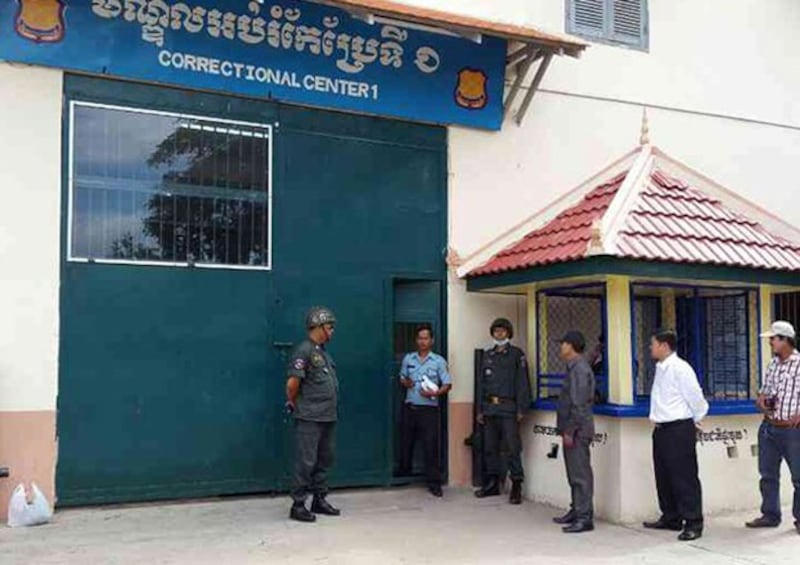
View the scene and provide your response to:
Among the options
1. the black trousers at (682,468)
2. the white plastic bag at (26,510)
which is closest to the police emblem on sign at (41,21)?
the white plastic bag at (26,510)

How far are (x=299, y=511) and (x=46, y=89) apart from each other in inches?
166

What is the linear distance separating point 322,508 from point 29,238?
3417mm

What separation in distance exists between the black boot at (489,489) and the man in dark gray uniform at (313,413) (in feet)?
5.56

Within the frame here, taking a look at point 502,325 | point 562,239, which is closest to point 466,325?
point 502,325

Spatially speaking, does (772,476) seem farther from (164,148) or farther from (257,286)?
(164,148)

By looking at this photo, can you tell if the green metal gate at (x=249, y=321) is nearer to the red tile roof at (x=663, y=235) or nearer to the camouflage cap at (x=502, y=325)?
the camouflage cap at (x=502, y=325)

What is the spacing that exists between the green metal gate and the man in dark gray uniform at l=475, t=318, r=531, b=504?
0.99 m

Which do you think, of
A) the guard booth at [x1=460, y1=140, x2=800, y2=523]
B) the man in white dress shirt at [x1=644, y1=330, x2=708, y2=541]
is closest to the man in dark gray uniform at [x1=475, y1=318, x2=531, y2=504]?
the guard booth at [x1=460, y1=140, x2=800, y2=523]

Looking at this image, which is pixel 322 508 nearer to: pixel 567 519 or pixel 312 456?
pixel 312 456

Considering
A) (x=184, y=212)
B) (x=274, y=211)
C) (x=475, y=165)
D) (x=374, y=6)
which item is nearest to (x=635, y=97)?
(x=475, y=165)

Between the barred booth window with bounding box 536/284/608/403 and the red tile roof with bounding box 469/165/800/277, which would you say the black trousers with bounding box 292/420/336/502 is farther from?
the red tile roof with bounding box 469/165/800/277

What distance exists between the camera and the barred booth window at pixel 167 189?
771 cm

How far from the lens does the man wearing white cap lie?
24.0 feet

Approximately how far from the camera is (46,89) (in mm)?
7559
